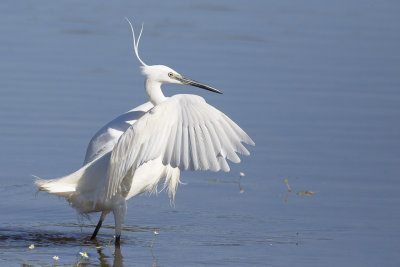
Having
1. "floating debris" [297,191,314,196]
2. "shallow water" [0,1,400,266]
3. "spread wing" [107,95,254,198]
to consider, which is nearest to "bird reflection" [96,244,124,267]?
"shallow water" [0,1,400,266]

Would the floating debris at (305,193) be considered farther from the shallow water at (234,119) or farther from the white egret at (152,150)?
the white egret at (152,150)

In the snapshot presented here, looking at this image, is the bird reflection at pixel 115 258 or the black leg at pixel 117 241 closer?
the bird reflection at pixel 115 258

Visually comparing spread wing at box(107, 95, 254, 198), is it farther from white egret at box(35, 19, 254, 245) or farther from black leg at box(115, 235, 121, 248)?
black leg at box(115, 235, 121, 248)

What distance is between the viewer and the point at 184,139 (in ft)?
20.2

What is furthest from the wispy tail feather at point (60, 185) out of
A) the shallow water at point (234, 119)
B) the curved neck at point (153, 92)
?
the curved neck at point (153, 92)

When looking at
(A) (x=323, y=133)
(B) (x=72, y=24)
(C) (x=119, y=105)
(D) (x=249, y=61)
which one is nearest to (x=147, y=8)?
(B) (x=72, y=24)

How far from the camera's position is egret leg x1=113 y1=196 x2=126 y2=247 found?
24.1ft

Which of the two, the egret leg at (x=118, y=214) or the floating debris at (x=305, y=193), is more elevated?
the floating debris at (x=305, y=193)

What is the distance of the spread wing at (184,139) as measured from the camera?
19.7 feet

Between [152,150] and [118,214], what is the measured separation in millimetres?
1272

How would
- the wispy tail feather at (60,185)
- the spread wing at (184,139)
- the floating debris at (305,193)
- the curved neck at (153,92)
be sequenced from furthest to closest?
the floating debris at (305,193) → the curved neck at (153,92) → the wispy tail feather at (60,185) → the spread wing at (184,139)

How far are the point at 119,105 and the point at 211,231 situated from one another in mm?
3431

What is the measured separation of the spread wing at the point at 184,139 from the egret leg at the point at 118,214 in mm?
696

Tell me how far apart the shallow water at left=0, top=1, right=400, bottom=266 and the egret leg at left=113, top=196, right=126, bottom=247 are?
11cm
